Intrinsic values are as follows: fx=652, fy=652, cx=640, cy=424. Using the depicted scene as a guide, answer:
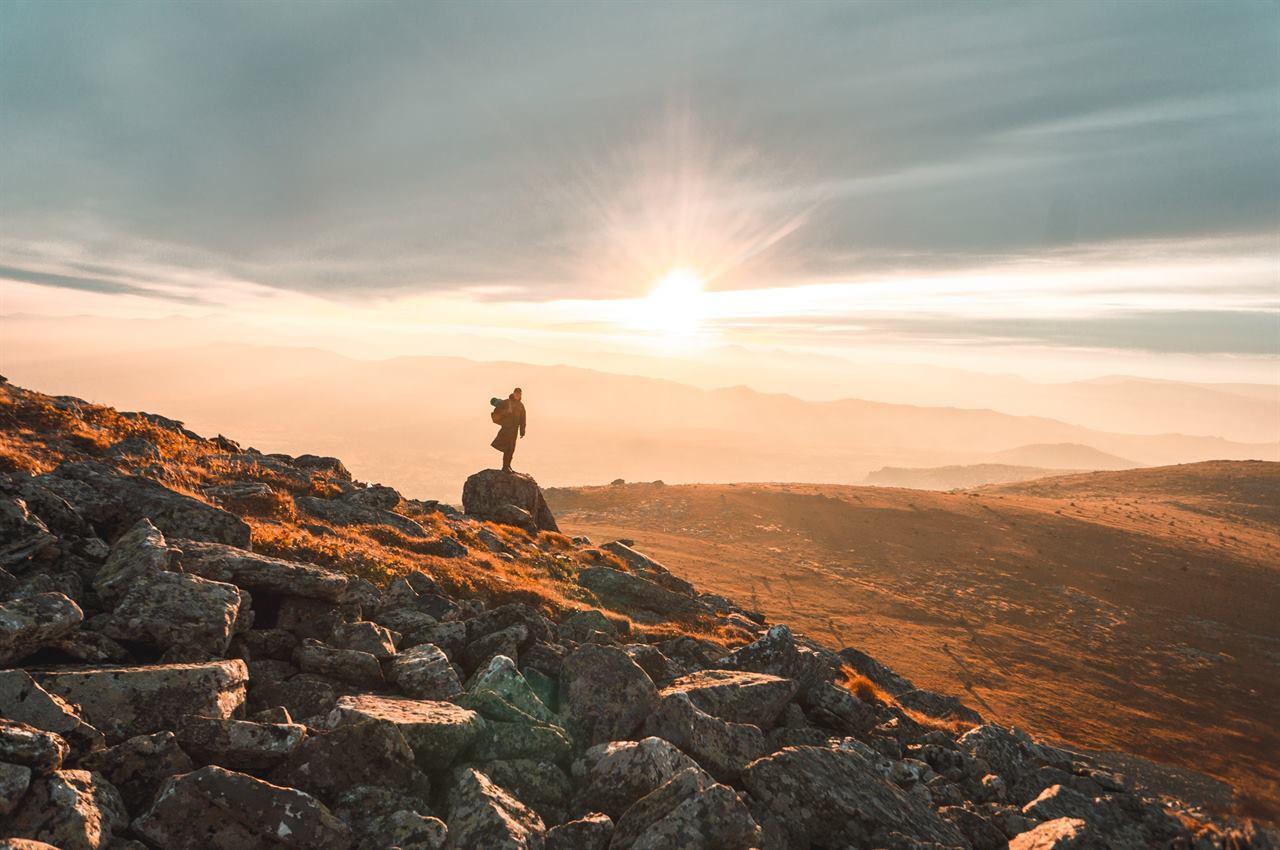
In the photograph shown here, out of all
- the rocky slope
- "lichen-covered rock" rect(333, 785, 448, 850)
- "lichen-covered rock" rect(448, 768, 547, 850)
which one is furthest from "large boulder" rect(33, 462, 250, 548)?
"lichen-covered rock" rect(448, 768, 547, 850)

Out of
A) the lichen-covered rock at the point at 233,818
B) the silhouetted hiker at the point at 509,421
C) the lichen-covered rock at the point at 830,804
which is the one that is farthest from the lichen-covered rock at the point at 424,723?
the silhouetted hiker at the point at 509,421

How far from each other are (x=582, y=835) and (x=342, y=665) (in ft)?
12.6

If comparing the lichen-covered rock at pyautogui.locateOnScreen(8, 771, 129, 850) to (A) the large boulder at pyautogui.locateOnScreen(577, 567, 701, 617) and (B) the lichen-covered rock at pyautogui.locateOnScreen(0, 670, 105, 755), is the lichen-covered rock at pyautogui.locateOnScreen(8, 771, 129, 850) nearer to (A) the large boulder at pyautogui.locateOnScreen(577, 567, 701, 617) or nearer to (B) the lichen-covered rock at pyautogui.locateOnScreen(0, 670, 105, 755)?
(B) the lichen-covered rock at pyautogui.locateOnScreen(0, 670, 105, 755)

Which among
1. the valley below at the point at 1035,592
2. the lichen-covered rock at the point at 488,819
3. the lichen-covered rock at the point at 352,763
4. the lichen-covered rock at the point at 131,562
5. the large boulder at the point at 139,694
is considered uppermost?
the lichen-covered rock at the point at 131,562

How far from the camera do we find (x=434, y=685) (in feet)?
27.5

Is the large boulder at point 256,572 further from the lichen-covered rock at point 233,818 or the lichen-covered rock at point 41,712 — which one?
the lichen-covered rock at point 233,818

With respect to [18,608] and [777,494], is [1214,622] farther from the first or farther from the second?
[18,608]

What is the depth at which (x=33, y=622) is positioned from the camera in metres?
6.38

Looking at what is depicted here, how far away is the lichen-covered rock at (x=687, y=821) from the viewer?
627 centimetres

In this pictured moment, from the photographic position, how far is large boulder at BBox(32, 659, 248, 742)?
6.18m

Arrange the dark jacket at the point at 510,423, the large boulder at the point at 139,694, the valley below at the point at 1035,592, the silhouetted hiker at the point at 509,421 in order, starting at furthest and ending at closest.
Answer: the dark jacket at the point at 510,423, the silhouetted hiker at the point at 509,421, the valley below at the point at 1035,592, the large boulder at the point at 139,694

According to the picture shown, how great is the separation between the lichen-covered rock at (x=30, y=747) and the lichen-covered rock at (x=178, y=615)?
2.01m

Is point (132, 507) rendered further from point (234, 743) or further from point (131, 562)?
point (234, 743)

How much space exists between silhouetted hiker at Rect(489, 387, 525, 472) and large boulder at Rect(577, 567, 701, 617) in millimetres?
9994
